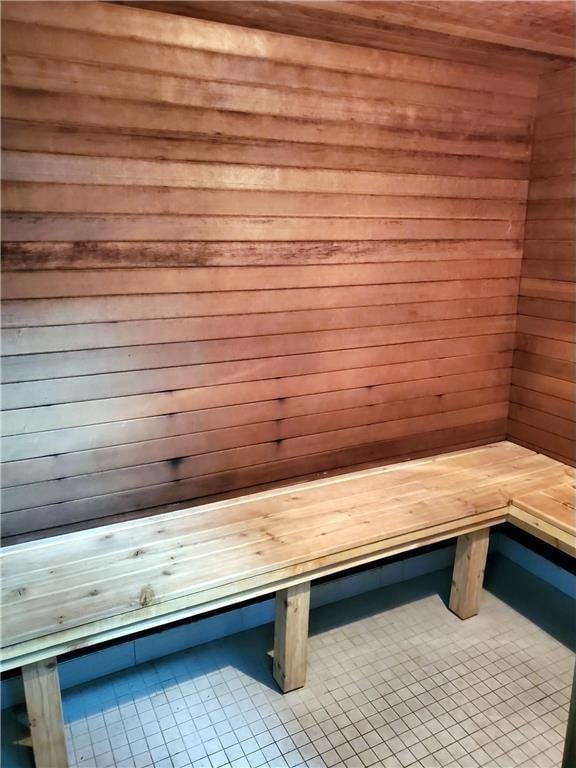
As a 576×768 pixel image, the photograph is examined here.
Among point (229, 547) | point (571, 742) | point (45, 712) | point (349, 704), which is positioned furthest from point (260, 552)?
point (571, 742)

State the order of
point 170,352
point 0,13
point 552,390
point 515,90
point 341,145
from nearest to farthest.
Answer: point 0,13 → point 170,352 → point 341,145 → point 515,90 → point 552,390

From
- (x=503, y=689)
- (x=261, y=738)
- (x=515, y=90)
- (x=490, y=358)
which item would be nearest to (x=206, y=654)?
(x=261, y=738)

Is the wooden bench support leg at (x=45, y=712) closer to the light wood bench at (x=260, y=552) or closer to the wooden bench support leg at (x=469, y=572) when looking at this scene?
the light wood bench at (x=260, y=552)

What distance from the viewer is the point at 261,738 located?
6.77ft

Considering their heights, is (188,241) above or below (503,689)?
above

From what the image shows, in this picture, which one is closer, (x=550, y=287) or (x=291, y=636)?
(x=291, y=636)

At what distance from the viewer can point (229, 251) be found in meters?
2.26

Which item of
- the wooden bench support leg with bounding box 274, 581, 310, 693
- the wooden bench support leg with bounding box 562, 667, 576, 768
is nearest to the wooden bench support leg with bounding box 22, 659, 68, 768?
the wooden bench support leg with bounding box 274, 581, 310, 693

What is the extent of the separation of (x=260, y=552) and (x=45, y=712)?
803mm

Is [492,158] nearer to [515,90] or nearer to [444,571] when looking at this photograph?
[515,90]

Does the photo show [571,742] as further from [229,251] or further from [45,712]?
[229,251]

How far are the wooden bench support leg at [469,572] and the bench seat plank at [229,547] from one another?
16 centimetres

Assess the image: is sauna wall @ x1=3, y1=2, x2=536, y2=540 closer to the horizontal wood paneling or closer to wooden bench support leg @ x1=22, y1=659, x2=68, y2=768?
the horizontal wood paneling

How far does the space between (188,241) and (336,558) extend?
50.1 inches
